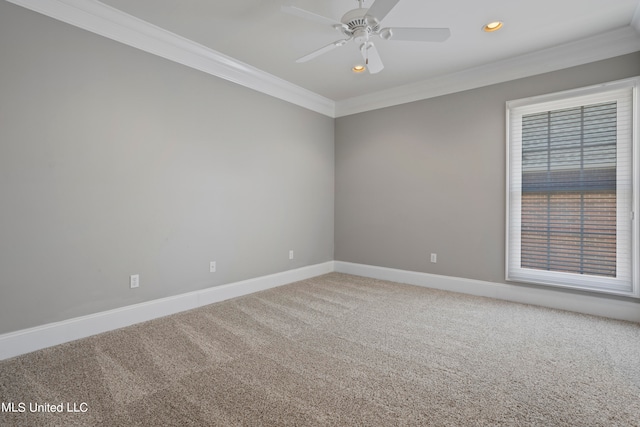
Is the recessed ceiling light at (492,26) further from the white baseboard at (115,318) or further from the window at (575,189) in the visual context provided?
the white baseboard at (115,318)

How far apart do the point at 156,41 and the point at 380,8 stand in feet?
7.20

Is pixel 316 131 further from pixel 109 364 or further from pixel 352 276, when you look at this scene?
pixel 109 364

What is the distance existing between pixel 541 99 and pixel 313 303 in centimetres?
339

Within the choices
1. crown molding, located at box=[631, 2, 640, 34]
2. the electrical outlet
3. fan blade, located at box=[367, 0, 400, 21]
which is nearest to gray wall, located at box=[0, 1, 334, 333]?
the electrical outlet

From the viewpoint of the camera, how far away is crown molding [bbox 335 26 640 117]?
295 cm

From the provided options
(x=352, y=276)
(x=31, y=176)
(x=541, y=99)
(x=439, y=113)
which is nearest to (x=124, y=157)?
(x=31, y=176)

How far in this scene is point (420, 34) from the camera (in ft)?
7.48

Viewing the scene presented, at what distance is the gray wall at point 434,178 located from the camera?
11.9 ft

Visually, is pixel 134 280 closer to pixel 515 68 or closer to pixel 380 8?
pixel 380 8

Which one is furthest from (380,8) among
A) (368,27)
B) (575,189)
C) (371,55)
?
(575,189)

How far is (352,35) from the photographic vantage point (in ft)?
7.97

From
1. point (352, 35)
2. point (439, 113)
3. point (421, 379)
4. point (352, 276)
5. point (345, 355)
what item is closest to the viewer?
point (421, 379)

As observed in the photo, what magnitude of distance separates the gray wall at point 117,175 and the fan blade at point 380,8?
2071mm

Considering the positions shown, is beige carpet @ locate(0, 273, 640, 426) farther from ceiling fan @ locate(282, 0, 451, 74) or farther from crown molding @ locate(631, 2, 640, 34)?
crown molding @ locate(631, 2, 640, 34)
